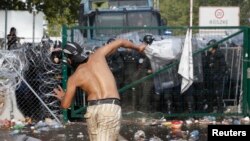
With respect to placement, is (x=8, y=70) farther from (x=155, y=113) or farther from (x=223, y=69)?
(x=223, y=69)

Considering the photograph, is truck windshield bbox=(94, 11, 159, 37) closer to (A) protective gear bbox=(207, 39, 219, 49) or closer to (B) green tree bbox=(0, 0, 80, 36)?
(A) protective gear bbox=(207, 39, 219, 49)

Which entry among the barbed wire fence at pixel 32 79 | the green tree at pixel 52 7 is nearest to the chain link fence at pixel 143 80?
the barbed wire fence at pixel 32 79

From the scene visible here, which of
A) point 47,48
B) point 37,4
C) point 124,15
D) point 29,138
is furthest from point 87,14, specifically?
point 37,4

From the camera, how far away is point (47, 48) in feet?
44.1

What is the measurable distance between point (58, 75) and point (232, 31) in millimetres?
3736

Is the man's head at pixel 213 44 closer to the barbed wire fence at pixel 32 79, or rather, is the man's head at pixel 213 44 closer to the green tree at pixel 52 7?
the barbed wire fence at pixel 32 79

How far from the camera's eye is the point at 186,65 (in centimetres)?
1273

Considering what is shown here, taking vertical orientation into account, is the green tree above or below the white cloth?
above

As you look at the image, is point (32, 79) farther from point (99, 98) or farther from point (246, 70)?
point (99, 98)

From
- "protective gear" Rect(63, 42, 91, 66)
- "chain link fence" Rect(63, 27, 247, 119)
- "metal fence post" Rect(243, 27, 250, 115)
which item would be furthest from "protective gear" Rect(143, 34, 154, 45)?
"protective gear" Rect(63, 42, 91, 66)

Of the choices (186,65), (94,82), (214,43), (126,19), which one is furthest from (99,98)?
(126,19)

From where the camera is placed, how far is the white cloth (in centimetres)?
1271

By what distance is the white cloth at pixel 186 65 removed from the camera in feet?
41.7

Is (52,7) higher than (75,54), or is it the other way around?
(52,7)
